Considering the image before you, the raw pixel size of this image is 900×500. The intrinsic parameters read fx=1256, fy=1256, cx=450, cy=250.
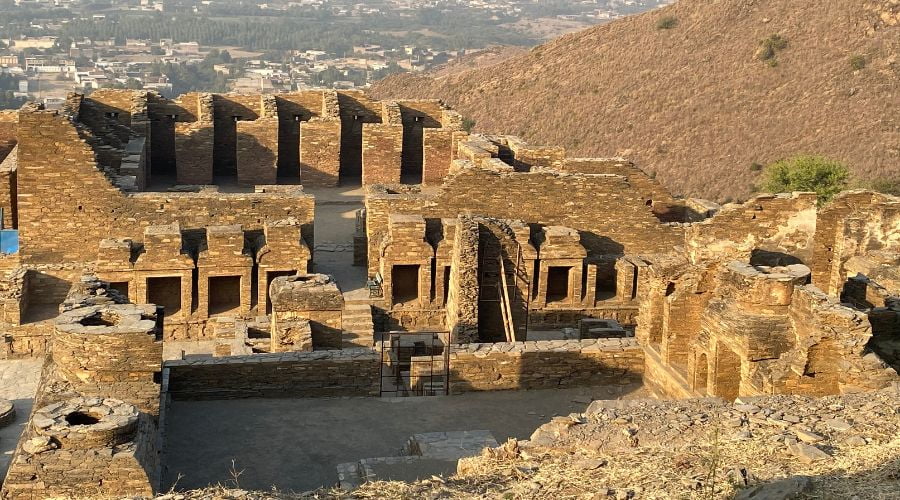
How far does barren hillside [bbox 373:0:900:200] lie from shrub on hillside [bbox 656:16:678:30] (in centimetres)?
13

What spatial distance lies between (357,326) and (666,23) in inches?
2200

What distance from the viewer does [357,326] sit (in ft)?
75.8

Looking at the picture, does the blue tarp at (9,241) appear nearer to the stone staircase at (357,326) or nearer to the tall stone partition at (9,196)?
the tall stone partition at (9,196)

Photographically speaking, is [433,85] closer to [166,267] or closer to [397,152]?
[397,152]

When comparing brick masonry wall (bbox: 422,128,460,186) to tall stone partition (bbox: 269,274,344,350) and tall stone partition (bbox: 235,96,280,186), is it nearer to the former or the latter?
tall stone partition (bbox: 235,96,280,186)

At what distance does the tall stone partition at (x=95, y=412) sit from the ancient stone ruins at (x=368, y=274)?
0.03 m

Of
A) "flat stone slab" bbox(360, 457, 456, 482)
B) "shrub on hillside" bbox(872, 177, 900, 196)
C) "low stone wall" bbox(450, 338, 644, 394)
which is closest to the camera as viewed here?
"flat stone slab" bbox(360, 457, 456, 482)

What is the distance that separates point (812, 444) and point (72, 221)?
17.8 metres

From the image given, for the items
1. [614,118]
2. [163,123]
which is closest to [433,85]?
[614,118]

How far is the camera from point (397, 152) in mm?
32500

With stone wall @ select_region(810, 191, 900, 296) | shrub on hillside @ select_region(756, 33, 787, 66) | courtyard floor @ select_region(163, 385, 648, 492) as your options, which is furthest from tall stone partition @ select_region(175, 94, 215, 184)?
shrub on hillside @ select_region(756, 33, 787, 66)

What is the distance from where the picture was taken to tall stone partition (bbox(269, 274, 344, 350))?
20.1m

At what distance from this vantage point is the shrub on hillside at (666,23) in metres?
74.9

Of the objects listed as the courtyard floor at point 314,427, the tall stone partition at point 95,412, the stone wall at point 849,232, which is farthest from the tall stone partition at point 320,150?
the tall stone partition at point 95,412
